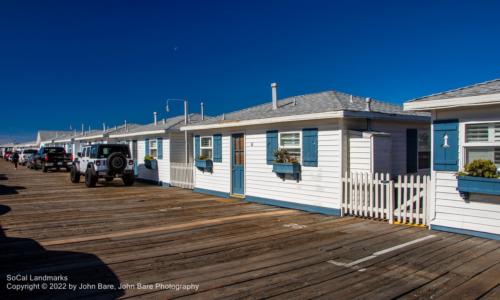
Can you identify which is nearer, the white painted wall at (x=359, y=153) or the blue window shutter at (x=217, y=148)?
the white painted wall at (x=359, y=153)

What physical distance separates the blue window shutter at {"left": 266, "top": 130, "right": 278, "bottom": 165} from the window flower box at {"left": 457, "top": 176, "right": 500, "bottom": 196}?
5.40 metres

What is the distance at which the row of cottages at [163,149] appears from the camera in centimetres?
1706

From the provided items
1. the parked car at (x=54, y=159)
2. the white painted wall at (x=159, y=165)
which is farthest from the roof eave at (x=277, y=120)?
the parked car at (x=54, y=159)

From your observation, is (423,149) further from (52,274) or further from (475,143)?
(52,274)

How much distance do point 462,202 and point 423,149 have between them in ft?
15.3

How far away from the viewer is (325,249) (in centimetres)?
610

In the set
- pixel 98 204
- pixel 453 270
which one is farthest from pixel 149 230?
pixel 453 270

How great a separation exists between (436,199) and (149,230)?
242 inches

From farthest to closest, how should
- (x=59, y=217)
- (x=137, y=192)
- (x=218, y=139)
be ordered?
1. (x=137, y=192)
2. (x=218, y=139)
3. (x=59, y=217)

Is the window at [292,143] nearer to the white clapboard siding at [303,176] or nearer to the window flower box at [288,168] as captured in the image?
the white clapboard siding at [303,176]

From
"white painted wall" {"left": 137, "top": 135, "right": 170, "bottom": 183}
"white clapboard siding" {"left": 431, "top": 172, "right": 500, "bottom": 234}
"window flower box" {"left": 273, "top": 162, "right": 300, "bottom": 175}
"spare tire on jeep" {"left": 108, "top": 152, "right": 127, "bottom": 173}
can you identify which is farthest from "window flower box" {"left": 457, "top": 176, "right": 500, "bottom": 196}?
"spare tire on jeep" {"left": 108, "top": 152, "right": 127, "bottom": 173}

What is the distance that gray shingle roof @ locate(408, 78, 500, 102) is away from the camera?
653cm

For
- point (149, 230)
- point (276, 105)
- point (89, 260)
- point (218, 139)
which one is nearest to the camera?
point (89, 260)

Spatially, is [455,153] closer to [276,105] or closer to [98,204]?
[276,105]
